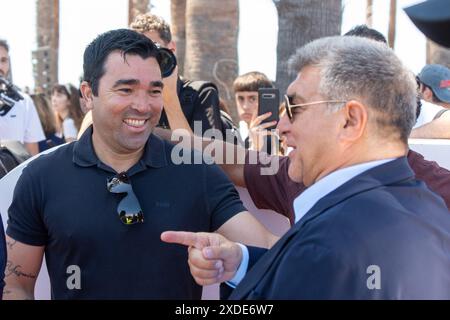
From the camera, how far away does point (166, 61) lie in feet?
11.8

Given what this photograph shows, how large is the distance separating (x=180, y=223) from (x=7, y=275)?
760mm

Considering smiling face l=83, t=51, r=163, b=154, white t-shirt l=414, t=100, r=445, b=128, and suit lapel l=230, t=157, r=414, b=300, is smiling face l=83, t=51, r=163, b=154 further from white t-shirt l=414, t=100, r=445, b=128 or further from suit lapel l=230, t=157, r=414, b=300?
white t-shirt l=414, t=100, r=445, b=128

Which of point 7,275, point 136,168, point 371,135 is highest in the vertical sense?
point 371,135

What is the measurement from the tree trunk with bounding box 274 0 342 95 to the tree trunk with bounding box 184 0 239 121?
268 cm

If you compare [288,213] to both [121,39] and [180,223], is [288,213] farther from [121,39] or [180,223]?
[121,39]

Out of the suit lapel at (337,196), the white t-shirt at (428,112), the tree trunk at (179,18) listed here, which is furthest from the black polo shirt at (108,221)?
the tree trunk at (179,18)

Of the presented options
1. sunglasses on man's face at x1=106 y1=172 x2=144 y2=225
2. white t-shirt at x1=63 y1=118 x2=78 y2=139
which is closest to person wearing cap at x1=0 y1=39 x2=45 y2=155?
white t-shirt at x1=63 y1=118 x2=78 y2=139

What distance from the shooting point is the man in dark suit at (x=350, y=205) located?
187 centimetres

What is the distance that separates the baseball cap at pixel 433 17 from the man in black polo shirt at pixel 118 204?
1110 millimetres

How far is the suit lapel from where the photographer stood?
2.00 metres

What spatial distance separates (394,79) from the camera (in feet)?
7.11

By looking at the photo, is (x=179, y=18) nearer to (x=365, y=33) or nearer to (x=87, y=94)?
(x=365, y=33)

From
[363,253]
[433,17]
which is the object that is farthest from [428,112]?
[363,253]
